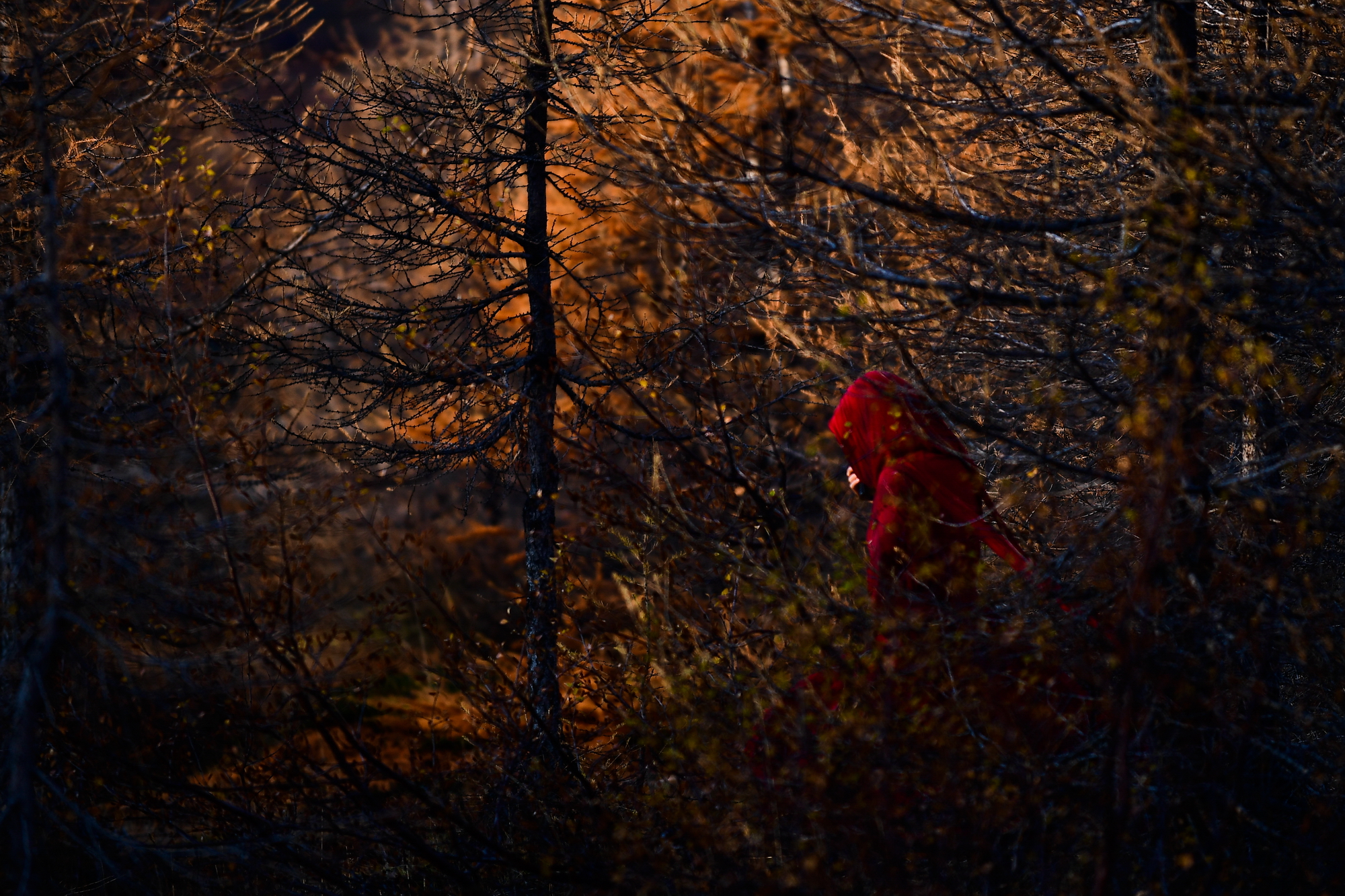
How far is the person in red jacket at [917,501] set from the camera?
160 inches

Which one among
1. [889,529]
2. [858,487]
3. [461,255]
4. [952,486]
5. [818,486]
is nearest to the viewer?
[889,529]

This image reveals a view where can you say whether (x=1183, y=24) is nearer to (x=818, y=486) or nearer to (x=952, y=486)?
(x=952, y=486)

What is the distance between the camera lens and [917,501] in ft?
14.0

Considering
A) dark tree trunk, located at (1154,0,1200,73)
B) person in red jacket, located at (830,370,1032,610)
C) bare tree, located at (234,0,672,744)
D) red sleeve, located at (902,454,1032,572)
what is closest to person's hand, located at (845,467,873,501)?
person in red jacket, located at (830,370,1032,610)

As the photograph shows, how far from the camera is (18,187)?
7.14m

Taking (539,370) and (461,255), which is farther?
(461,255)

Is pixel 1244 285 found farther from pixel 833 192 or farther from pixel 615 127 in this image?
pixel 615 127

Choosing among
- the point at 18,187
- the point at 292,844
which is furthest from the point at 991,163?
the point at 18,187

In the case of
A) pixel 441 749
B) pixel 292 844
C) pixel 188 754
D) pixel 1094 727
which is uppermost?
pixel 1094 727

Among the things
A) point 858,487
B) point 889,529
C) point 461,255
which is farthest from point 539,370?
point 889,529

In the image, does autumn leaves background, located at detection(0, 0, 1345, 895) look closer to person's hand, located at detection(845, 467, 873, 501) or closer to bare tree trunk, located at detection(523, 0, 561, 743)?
bare tree trunk, located at detection(523, 0, 561, 743)

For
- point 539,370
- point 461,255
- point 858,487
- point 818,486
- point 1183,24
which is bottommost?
point 818,486

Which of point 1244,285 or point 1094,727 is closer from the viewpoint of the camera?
point 1244,285

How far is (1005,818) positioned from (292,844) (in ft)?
11.2
